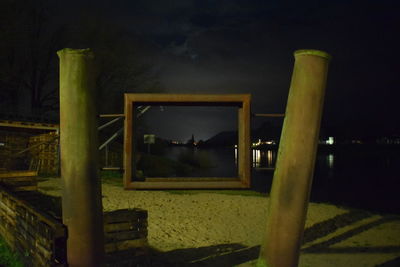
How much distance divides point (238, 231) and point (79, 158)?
675 cm

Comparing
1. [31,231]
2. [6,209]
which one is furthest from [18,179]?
[31,231]

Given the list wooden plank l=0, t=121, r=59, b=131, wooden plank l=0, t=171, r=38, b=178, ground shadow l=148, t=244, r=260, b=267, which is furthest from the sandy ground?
wooden plank l=0, t=121, r=59, b=131

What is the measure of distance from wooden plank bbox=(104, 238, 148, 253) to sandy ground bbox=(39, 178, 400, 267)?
129 cm

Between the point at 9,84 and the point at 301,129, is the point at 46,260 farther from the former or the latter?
the point at 9,84

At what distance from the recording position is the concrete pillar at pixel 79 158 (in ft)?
11.0

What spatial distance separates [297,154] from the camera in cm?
325

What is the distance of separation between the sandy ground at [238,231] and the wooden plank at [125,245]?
1289mm

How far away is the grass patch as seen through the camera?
19.9ft

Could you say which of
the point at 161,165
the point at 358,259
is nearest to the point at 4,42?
the point at 161,165

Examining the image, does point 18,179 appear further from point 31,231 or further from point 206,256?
point 206,256

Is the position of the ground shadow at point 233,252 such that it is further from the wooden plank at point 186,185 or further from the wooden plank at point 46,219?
the wooden plank at point 186,185

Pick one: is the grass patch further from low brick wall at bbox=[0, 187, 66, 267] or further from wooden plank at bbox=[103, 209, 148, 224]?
wooden plank at bbox=[103, 209, 148, 224]

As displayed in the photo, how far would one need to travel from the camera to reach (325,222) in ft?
35.0

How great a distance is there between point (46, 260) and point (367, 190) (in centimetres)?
3862
